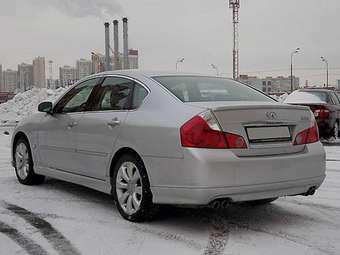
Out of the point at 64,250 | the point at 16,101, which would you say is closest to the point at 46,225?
the point at 64,250

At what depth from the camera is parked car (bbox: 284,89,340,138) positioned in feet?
43.3

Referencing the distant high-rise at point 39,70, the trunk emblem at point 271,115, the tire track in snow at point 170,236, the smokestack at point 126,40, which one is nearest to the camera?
the tire track in snow at point 170,236

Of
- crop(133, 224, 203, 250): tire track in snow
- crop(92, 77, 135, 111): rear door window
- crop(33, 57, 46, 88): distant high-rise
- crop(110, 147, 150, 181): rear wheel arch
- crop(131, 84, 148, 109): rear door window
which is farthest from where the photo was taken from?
crop(33, 57, 46, 88): distant high-rise

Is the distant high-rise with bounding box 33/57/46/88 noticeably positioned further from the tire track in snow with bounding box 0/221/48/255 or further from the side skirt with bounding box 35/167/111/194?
the tire track in snow with bounding box 0/221/48/255

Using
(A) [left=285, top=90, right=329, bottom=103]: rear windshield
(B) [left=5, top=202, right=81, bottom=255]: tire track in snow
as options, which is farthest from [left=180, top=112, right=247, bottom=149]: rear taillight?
(A) [left=285, top=90, right=329, bottom=103]: rear windshield

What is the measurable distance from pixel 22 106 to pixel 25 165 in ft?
71.4

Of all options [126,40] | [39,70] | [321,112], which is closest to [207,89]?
[321,112]

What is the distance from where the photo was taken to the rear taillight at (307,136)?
505 centimetres

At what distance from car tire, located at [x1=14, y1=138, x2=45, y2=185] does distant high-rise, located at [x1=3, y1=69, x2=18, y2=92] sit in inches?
3297

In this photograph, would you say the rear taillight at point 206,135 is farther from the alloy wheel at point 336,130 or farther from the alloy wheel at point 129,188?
the alloy wheel at point 336,130

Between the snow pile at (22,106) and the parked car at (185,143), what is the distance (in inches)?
744

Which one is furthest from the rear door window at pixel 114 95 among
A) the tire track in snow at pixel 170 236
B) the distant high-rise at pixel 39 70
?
the distant high-rise at pixel 39 70

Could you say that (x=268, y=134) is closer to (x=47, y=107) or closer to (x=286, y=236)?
(x=286, y=236)

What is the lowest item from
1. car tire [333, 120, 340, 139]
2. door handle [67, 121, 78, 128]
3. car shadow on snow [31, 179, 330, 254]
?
car shadow on snow [31, 179, 330, 254]
